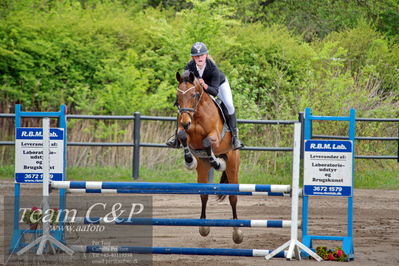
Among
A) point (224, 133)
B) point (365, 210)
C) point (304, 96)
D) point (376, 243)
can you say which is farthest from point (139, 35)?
point (376, 243)

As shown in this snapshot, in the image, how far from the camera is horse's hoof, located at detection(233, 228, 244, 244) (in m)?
9.40

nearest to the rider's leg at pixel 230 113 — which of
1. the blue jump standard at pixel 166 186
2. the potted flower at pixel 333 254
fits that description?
the blue jump standard at pixel 166 186

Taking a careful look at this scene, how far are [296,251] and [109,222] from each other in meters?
2.09

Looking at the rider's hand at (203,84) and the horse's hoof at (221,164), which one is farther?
the horse's hoof at (221,164)

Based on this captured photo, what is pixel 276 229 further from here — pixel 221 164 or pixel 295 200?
pixel 295 200

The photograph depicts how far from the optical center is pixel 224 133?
32.4 ft

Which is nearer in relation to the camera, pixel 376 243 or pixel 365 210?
pixel 376 243

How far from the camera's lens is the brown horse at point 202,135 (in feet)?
29.1

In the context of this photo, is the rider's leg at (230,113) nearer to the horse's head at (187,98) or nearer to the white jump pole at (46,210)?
the horse's head at (187,98)

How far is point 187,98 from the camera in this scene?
8.85 meters

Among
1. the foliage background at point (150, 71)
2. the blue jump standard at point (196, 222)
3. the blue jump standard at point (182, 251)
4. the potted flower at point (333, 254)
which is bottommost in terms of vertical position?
the potted flower at point (333, 254)

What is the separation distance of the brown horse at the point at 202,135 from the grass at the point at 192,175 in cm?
576

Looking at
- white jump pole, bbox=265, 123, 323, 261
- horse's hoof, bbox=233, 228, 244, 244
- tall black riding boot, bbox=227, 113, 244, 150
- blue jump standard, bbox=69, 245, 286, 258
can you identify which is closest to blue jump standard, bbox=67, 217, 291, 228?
white jump pole, bbox=265, 123, 323, 261

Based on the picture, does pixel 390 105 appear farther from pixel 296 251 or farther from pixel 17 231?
pixel 17 231
